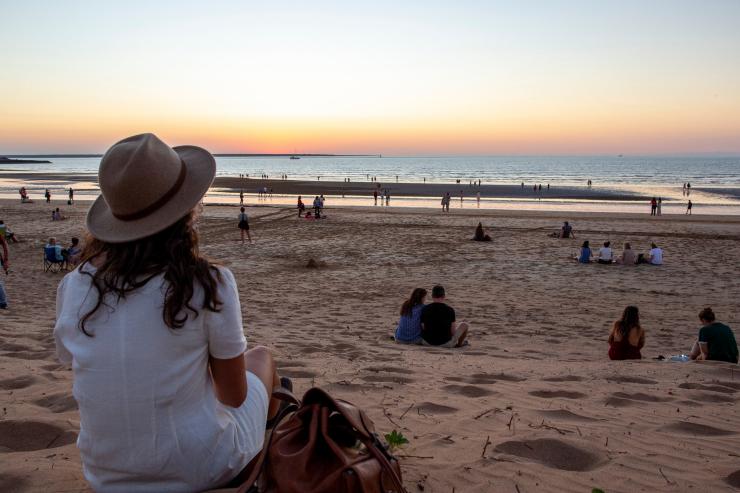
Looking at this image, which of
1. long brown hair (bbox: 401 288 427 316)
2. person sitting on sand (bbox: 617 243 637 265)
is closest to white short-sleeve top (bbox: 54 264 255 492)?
long brown hair (bbox: 401 288 427 316)

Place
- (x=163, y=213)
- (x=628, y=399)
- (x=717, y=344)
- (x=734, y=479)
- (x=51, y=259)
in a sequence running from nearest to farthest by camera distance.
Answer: (x=163, y=213) → (x=734, y=479) → (x=628, y=399) → (x=717, y=344) → (x=51, y=259)

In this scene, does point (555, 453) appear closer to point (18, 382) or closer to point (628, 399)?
point (628, 399)

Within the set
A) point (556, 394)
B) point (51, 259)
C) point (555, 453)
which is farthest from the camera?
point (51, 259)

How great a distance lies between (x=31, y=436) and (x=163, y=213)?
2254 millimetres


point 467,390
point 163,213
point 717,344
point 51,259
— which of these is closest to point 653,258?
point 717,344

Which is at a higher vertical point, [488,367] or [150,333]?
[150,333]

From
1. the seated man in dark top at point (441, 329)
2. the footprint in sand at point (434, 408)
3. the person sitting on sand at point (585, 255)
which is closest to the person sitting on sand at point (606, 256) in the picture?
the person sitting on sand at point (585, 255)

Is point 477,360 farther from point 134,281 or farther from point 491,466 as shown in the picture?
point 134,281

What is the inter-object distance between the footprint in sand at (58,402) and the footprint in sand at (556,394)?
3412 millimetres

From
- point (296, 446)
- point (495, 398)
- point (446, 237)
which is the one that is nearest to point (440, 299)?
point (495, 398)

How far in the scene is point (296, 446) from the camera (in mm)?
2254

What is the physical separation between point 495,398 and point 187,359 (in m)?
2.89

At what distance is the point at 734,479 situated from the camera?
9.59ft

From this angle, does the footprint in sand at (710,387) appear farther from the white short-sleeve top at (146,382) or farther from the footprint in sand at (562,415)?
the white short-sleeve top at (146,382)
